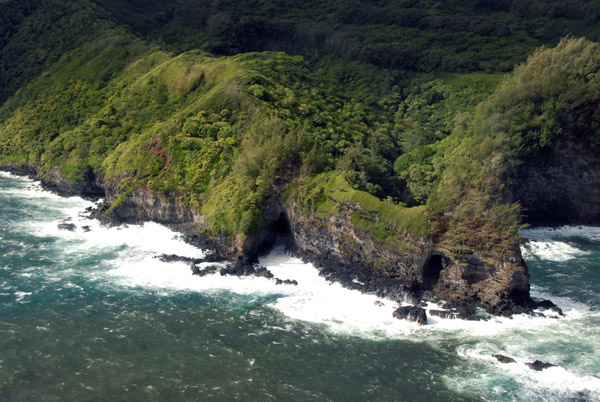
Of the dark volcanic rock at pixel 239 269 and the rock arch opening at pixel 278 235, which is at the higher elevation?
the rock arch opening at pixel 278 235

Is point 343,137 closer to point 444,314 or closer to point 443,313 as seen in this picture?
point 443,313

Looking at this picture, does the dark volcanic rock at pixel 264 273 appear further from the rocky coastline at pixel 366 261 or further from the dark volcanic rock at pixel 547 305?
the dark volcanic rock at pixel 547 305

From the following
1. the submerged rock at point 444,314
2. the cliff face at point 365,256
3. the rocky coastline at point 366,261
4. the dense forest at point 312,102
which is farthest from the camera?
the dense forest at point 312,102

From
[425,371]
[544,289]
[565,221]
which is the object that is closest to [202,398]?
[425,371]

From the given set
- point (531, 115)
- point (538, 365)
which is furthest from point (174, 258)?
point (531, 115)

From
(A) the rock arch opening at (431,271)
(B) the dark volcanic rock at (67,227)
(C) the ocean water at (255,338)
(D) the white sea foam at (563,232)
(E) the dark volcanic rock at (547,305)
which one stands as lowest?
(C) the ocean water at (255,338)

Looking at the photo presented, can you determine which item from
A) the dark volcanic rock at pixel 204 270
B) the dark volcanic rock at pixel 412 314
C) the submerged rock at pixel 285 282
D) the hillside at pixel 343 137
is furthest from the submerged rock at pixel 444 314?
the dark volcanic rock at pixel 204 270

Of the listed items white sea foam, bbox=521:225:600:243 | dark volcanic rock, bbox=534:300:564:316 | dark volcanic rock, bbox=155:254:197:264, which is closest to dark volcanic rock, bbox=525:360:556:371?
dark volcanic rock, bbox=534:300:564:316
